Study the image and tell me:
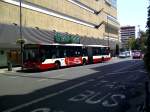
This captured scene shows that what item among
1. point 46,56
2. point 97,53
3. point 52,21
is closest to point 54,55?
point 46,56

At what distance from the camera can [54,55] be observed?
3528 cm

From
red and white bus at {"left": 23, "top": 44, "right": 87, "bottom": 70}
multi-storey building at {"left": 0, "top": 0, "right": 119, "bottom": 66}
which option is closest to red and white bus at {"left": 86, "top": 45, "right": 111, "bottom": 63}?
multi-storey building at {"left": 0, "top": 0, "right": 119, "bottom": 66}

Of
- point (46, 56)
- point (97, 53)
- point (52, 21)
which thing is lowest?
point (46, 56)

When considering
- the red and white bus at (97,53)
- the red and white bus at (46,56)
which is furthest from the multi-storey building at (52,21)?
the red and white bus at (97,53)

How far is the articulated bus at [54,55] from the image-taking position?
107 ft

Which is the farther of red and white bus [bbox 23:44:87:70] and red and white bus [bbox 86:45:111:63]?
red and white bus [bbox 86:45:111:63]

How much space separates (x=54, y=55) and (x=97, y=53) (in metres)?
16.5

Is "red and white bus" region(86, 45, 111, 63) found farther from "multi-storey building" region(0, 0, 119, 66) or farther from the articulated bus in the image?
"multi-storey building" region(0, 0, 119, 66)

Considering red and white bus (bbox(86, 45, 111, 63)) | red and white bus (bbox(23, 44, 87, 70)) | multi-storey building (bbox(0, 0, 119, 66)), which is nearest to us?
red and white bus (bbox(23, 44, 87, 70))

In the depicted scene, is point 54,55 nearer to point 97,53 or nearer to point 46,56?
point 46,56

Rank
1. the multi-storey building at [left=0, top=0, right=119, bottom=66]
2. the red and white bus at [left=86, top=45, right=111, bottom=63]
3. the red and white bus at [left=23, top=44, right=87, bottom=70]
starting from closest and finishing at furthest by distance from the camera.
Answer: the red and white bus at [left=23, top=44, right=87, bottom=70]
the multi-storey building at [left=0, top=0, right=119, bottom=66]
the red and white bus at [left=86, top=45, right=111, bottom=63]

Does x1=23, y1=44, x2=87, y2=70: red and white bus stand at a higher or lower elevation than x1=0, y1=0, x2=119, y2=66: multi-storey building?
lower

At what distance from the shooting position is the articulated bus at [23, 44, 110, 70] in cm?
3262

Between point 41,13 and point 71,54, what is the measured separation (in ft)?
51.9
